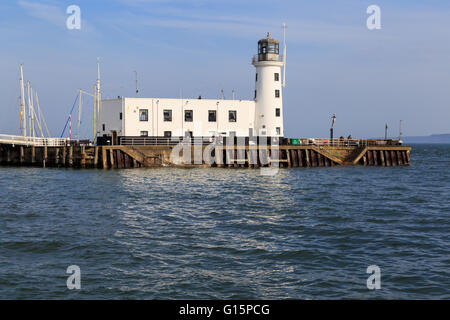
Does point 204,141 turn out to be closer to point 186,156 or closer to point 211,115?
point 186,156

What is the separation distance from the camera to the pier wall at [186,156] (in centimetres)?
5222

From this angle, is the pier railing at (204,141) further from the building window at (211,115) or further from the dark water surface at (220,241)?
the dark water surface at (220,241)

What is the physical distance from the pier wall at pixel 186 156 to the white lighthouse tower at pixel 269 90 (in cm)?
448

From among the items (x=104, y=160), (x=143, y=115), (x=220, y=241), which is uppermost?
(x=143, y=115)

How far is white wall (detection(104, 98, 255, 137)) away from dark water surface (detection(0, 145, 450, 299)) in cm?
1690

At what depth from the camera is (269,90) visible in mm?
60500

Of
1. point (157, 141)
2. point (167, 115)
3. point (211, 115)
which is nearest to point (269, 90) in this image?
point (211, 115)

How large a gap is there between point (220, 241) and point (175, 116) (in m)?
37.6

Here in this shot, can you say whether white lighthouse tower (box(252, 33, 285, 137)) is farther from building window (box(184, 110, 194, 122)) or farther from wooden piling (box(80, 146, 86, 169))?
wooden piling (box(80, 146, 86, 169))

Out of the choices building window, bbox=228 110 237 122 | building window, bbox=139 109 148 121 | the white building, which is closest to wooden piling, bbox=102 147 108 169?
the white building

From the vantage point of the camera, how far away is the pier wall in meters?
52.2

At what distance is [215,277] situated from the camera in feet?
49.8
